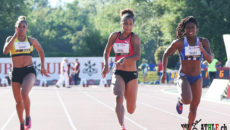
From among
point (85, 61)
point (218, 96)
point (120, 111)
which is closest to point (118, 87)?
point (120, 111)

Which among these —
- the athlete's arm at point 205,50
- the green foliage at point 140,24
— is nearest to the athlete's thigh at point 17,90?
the athlete's arm at point 205,50

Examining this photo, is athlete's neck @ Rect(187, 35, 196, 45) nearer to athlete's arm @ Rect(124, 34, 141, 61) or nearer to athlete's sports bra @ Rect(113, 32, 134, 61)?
athlete's arm @ Rect(124, 34, 141, 61)

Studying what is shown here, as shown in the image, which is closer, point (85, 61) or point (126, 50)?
point (126, 50)

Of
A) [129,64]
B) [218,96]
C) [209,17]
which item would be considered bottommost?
[218,96]

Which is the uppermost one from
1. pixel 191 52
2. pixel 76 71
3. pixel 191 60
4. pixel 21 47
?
pixel 21 47

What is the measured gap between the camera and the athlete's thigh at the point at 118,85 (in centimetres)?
959

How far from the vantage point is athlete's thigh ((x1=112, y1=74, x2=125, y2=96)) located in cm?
959

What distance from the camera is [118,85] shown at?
966cm

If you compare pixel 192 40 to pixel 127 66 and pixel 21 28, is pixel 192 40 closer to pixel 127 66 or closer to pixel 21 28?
pixel 127 66

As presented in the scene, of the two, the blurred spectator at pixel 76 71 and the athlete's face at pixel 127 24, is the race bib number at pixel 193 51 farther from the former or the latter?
the blurred spectator at pixel 76 71

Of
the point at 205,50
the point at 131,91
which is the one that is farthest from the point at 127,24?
the point at 205,50

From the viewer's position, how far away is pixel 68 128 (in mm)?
12047

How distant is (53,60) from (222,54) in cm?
1716

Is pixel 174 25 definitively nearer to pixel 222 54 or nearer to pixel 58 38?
pixel 222 54
